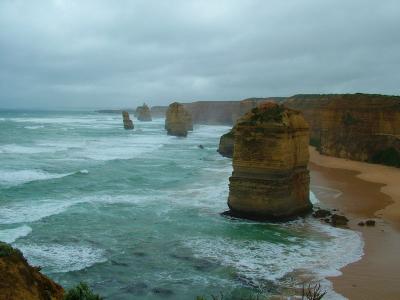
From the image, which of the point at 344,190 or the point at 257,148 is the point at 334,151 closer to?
the point at 344,190

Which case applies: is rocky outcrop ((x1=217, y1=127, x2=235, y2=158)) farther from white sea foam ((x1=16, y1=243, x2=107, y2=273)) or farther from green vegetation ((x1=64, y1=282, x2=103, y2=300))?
green vegetation ((x1=64, y1=282, x2=103, y2=300))

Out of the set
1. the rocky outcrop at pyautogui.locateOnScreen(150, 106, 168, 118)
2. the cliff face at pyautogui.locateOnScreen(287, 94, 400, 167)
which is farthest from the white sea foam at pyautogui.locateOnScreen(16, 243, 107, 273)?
Result: the rocky outcrop at pyautogui.locateOnScreen(150, 106, 168, 118)

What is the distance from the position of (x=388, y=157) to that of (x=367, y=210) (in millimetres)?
16526

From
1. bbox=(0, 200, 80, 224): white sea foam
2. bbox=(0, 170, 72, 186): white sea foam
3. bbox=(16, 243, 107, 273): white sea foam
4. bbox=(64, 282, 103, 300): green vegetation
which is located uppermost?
bbox=(64, 282, 103, 300): green vegetation

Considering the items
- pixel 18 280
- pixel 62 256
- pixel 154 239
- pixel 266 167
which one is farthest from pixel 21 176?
pixel 18 280

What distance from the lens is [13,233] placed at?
54.3 feet

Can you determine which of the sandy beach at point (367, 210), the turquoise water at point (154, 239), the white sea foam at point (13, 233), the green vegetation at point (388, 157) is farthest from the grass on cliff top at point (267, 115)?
the green vegetation at point (388, 157)

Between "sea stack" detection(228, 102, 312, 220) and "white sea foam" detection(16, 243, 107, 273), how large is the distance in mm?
6641

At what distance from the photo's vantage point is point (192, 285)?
1245 cm

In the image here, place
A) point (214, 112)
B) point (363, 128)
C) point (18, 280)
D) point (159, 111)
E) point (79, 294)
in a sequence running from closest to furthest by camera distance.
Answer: point (18, 280) < point (79, 294) < point (363, 128) < point (214, 112) < point (159, 111)

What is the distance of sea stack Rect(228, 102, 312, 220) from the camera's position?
61.0 ft

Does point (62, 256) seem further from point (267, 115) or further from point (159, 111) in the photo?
point (159, 111)

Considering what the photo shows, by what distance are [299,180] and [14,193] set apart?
1455 centimetres

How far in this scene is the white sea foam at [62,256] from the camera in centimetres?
1359
